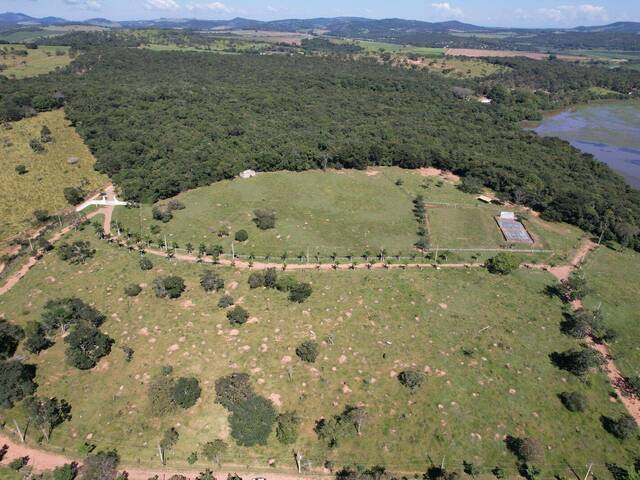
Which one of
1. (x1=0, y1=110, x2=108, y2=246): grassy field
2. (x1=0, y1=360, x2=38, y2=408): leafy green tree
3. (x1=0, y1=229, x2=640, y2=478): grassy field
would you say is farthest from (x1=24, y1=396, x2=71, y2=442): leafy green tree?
(x1=0, y1=110, x2=108, y2=246): grassy field

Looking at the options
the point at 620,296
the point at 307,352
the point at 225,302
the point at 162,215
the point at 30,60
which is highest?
the point at 30,60

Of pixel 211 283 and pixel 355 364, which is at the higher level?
pixel 211 283

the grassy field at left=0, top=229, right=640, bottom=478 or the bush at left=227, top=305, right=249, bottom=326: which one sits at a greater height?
the bush at left=227, top=305, right=249, bottom=326

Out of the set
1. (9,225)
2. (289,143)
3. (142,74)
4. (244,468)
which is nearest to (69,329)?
(244,468)

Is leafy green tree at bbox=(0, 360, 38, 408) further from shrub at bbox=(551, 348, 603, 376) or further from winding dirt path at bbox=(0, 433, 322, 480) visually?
shrub at bbox=(551, 348, 603, 376)

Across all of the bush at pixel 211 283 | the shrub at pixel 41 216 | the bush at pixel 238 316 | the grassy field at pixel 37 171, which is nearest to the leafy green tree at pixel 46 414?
the bush at pixel 238 316

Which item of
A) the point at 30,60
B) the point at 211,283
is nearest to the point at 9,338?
the point at 211,283

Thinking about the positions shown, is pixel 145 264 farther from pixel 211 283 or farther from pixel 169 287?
pixel 211 283
